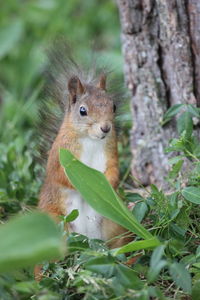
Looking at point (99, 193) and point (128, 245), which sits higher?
point (99, 193)

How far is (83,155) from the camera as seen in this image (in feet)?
7.87

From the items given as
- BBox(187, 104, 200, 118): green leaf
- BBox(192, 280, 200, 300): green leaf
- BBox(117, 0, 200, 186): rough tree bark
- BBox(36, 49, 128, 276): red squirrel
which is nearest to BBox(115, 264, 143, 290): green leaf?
BBox(192, 280, 200, 300): green leaf

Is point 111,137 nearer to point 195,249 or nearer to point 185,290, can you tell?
point 195,249

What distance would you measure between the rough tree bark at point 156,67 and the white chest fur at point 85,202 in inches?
15.4

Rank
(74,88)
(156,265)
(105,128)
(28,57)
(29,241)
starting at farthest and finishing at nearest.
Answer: (28,57), (74,88), (105,128), (156,265), (29,241)

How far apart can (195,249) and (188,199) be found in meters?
0.17

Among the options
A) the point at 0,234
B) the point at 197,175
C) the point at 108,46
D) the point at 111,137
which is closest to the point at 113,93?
the point at 111,137

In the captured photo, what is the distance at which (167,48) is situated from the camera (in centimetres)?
260

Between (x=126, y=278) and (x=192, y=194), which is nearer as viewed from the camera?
(x=126, y=278)

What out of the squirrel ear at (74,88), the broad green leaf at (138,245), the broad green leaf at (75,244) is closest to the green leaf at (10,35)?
the squirrel ear at (74,88)

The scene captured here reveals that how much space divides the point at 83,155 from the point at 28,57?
2338 mm

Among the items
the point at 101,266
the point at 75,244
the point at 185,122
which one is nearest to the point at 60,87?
the point at 185,122

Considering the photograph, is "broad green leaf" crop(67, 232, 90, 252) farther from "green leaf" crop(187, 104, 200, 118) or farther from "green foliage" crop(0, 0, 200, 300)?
"green leaf" crop(187, 104, 200, 118)

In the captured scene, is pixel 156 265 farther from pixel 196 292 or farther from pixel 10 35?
pixel 10 35
